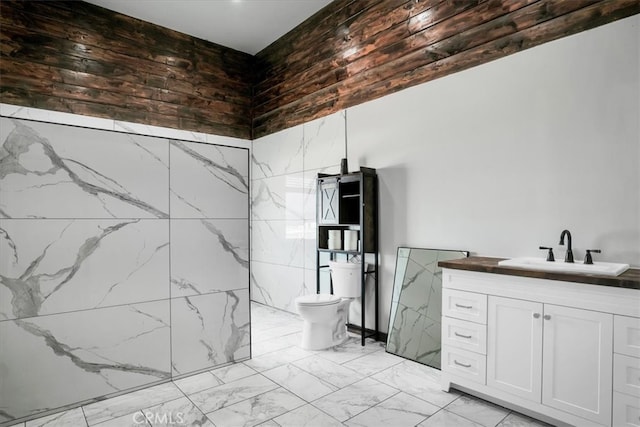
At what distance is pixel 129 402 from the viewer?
7.70 feet

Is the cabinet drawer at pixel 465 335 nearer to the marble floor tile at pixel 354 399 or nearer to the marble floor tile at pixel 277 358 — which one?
the marble floor tile at pixel 354 399

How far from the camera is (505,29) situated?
2.65 meters

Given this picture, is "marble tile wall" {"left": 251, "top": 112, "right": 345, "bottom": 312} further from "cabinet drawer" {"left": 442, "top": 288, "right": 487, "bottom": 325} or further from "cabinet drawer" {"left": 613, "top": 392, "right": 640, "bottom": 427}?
"cabinet drawer" {"left": 613, "top": 392, "right": 640, "bottom": 427}

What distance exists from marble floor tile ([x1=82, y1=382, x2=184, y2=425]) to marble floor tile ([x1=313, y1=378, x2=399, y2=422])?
0.99m

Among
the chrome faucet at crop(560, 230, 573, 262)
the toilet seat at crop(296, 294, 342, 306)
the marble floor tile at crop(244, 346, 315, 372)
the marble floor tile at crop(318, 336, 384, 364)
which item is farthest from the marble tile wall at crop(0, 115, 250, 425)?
the chrome faucet at crop(560, 230, 573, 262)

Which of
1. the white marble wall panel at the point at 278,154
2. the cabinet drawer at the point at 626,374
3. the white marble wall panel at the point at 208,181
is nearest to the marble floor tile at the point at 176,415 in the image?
the white marble wall panel at the point at 208,181

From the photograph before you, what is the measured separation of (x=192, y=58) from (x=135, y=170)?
280cm

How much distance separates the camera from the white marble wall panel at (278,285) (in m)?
4.49

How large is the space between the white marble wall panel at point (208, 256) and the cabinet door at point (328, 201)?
3.12 ft

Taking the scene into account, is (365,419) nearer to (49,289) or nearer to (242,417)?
(242,417)

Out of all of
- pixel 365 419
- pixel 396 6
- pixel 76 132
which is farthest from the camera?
pixel 396 6

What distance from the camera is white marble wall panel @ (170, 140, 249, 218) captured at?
8.95 feet

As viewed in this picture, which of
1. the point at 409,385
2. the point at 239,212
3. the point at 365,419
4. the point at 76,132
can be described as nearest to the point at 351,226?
the point at 239,212

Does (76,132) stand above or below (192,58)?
below
